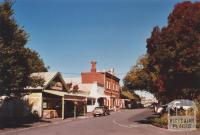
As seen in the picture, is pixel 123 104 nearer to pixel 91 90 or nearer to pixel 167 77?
pixel 91 90

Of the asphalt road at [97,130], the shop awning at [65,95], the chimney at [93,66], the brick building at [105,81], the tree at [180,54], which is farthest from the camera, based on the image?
the chimney at [93,66]

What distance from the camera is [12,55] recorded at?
99.7ft

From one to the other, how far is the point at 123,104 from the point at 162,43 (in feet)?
218

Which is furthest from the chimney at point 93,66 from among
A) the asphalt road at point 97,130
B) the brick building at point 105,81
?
the asphalt road at point 97,130

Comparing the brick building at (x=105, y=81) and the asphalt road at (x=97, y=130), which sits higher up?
the brick building at (x=105, y=81)

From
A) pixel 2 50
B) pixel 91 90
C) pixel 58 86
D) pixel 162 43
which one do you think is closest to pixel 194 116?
pixel 162 43

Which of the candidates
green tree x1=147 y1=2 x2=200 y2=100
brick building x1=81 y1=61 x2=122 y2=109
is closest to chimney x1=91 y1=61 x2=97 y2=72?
brick building x1=81 y1=61 x2=122 y2=109

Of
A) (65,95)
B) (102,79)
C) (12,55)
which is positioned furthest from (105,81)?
(12,55)

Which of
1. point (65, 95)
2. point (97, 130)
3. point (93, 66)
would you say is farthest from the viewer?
point (93, 66)

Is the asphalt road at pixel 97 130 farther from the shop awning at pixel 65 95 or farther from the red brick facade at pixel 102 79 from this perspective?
the red brick facade at pixel 102 79

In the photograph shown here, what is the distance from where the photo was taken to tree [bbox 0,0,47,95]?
29.4 meters

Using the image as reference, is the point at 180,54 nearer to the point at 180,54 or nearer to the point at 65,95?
the point at 180,54

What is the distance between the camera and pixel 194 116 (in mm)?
27266

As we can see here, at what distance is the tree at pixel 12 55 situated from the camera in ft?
96.5
